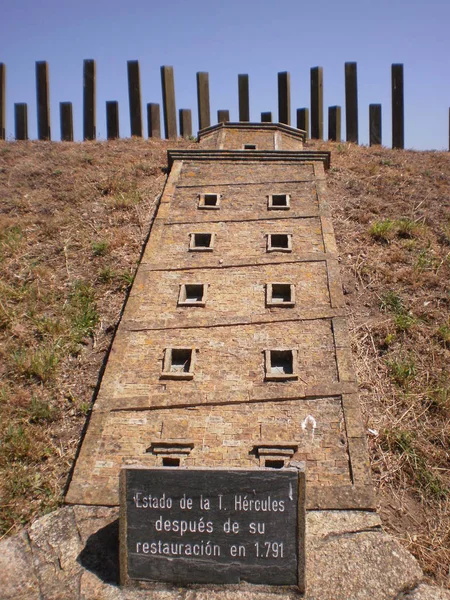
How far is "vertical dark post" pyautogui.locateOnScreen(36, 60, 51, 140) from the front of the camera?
67.4 ft

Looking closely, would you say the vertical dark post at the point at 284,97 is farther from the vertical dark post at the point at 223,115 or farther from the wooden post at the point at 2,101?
the wooden post at the point at 2,101

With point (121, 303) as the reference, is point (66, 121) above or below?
above

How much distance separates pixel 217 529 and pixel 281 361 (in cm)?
421

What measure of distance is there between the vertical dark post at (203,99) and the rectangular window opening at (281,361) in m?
13.7

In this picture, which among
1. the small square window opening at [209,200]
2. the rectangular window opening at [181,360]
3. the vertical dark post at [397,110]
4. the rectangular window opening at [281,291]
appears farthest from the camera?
the vertical dark post at [397,110]

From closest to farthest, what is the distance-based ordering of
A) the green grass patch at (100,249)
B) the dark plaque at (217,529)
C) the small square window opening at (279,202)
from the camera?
the dark plaque at (217,529), the green grass patch at (100,249), the small square window opening at (279,202)

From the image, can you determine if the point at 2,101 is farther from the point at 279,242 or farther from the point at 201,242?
the point at 279,242

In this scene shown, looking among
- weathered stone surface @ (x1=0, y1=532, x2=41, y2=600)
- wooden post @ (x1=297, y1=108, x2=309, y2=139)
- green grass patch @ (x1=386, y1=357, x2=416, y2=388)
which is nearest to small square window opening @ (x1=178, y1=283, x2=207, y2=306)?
green grass patch @ (x1=386, y1=357, x2=416, y2=388)

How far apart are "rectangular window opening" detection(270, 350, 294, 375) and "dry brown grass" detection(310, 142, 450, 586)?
1148 mm

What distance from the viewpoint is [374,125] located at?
2031 cm

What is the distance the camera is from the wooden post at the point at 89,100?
20.3m

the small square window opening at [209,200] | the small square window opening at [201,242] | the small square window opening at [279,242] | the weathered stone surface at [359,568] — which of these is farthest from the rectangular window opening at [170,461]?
the small square window opening at [209,200]

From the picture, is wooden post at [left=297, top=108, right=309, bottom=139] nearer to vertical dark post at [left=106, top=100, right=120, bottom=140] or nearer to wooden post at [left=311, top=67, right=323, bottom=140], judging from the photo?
wooden post at [left=311, top=67, right=323, bottom=140]

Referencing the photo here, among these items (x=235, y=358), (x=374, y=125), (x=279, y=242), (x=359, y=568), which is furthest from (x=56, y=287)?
(x=374, y=125)
